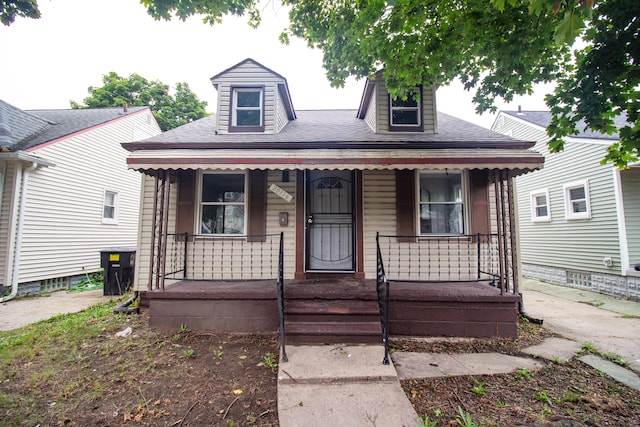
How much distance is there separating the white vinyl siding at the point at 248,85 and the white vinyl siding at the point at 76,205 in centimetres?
522

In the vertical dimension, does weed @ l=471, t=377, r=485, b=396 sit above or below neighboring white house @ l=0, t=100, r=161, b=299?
below

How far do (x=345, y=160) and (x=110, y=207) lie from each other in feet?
30.4

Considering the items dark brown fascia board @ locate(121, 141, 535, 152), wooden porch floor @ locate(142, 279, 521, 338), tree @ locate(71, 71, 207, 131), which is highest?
tree @ locate(71, 71, 207, 131)

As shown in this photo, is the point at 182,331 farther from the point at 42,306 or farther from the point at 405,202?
the point at 42,306

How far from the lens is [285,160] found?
171 inches

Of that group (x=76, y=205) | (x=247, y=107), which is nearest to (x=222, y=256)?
(x=247, y=107)

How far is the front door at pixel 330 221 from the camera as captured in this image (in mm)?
5605

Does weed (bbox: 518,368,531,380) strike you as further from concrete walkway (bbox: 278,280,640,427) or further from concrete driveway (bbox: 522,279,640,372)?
concrete driveway (bbox: 522,279,640,372)

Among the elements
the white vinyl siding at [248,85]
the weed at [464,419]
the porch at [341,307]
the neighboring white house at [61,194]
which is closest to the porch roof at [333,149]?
the white vinyl siding at [248,85]

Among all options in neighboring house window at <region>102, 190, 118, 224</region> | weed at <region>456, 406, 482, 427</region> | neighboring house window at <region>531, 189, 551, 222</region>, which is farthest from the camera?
neighboring house window at <region>531, 189, 551, 222</region>

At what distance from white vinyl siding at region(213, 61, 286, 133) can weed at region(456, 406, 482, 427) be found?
17.5 feet

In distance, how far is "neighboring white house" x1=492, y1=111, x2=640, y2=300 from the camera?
7293 millimetres

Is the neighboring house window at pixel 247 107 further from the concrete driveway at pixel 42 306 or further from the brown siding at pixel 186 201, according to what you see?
the concrete driveway at pixel 42 306

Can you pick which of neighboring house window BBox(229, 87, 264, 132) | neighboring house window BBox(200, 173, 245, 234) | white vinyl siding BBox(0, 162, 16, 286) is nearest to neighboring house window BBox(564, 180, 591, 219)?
neighboring house window BBox(229, 87, 264, 132)
